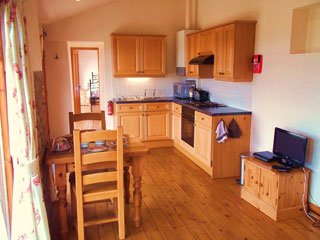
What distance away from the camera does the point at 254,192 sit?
3377 mm

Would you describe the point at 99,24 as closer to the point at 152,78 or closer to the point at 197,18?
the point at 152,78

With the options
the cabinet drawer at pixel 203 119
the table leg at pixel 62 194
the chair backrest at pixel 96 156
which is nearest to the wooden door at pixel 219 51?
the cabinet drawer at pixel 203 119

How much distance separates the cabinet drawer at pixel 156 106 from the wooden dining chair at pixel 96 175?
2.91 metres

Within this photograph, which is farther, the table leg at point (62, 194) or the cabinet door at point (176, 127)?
the cabinet door at point (176, 127)

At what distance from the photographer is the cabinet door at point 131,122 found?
18.0 ft

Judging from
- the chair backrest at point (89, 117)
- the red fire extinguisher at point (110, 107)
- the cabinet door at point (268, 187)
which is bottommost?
the cabinet door at point (268, 187)

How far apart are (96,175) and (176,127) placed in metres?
3.17

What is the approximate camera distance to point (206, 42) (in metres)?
4.79

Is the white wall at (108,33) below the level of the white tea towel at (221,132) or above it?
above

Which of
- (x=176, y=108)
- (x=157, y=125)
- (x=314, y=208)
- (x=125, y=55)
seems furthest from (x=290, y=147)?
(x=125, y=55)

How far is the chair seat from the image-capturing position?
2586 millimetres

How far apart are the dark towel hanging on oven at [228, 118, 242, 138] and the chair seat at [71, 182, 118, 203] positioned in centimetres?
196

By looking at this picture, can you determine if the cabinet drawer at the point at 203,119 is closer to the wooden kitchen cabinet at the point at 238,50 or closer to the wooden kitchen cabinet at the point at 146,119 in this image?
the wooden kitchen cabinet at the point at 238,50

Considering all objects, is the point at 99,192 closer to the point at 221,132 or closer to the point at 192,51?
the point at 221,132
